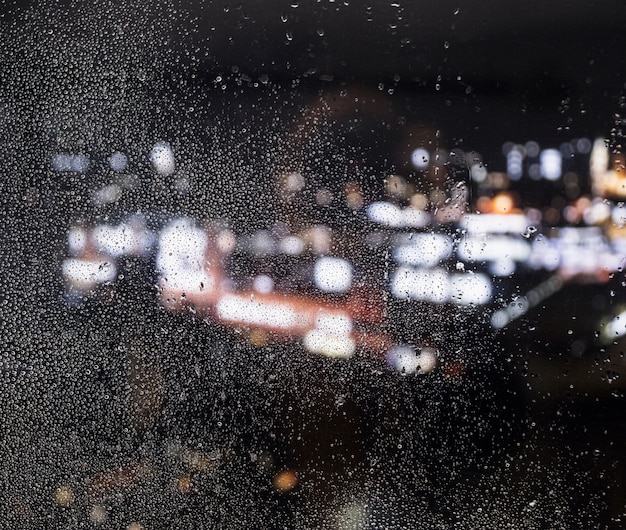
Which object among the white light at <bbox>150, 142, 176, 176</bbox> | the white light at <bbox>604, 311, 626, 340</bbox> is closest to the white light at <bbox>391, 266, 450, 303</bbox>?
the white light at <bbox>604, 311, 626, 340</bbox>

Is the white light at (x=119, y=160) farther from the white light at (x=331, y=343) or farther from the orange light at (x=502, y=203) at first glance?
the orange light at (x=502, y=203)

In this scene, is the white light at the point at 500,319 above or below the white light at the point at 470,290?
below

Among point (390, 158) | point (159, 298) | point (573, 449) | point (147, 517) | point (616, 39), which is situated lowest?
point (147, 517)

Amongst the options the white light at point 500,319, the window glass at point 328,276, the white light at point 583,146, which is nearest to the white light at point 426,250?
the window glass at point 328,276

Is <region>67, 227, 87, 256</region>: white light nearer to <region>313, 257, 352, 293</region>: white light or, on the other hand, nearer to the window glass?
the window glass

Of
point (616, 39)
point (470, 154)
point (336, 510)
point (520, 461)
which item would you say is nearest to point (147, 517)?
point (336, 510)

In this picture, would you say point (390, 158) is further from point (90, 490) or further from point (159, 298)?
point (90, 490)

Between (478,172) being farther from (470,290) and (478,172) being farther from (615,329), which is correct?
(615,329)
